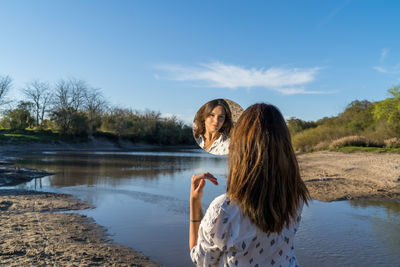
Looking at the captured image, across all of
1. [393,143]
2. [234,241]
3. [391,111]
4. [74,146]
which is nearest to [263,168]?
[234,241]

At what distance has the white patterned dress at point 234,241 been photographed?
53.0 inches

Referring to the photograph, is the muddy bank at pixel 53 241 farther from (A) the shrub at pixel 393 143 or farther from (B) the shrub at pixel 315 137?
(B) the shrub at pixel 315 137

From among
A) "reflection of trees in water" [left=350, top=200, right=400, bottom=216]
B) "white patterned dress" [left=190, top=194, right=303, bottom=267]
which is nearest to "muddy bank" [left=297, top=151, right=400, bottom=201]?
"reflection of trees in water" [left=350, top=200, right=400, bottom=216]

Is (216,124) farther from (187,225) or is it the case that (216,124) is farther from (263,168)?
(187,225)

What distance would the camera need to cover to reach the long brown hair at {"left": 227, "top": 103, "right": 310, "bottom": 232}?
1.34 metres

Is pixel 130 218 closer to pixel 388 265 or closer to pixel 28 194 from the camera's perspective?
pixel 28 194

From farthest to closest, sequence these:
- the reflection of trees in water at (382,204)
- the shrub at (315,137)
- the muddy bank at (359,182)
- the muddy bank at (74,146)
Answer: the muddy bank at (74,146)
the shrub at (315,137)
the muddy bank at (359,182)
the reflection of trees in water at (382,204)

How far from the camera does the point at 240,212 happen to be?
1344mm

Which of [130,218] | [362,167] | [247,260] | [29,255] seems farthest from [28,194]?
[362,167]

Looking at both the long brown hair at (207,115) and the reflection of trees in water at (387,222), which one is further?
the reflection of trees in water at (387,222)

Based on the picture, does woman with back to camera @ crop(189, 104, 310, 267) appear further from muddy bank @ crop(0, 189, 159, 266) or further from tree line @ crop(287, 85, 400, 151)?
tree line @ crop(287, 85, 400, 151)

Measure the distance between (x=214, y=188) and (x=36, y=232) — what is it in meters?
7.48

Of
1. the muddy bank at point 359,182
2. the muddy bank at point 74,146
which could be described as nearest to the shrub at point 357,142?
the muddy bank at point 359,182

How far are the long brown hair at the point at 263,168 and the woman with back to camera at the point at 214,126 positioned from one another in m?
0.17
